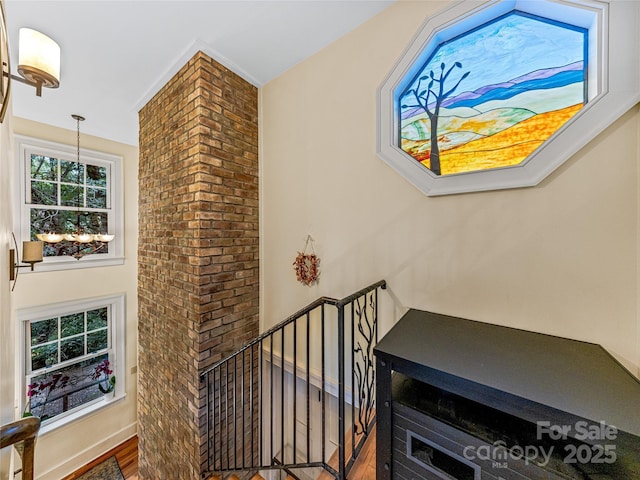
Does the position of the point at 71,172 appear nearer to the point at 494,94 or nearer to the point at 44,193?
the point at 44,193

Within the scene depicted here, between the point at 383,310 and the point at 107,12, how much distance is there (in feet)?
9.17

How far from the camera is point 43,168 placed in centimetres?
330

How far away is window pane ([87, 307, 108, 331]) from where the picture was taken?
3.66m

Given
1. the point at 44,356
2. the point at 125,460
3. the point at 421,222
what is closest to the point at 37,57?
the point at 421,222

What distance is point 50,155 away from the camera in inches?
131

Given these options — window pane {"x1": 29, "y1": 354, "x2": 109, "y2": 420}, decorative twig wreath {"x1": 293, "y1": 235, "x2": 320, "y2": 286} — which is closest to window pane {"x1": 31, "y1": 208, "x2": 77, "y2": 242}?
window pane {"x1": 29, "y1": 354, "x2": 109, "y2": 420}

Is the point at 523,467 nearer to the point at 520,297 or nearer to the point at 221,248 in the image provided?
the point at 520,297

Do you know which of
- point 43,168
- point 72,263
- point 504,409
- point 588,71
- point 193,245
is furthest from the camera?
point 72,263

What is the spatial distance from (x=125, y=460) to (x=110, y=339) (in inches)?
66.4

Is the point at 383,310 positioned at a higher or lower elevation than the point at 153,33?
lower

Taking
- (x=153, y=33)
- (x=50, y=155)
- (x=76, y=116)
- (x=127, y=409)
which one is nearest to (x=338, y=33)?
(x=153, y=33)

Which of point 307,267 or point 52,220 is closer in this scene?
point 307,267

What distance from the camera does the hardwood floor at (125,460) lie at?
328 centimetres

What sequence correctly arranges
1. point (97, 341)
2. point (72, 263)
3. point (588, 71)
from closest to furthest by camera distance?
1. point (588, 71)
2. point (72, 263)
3. point (97, 341)
